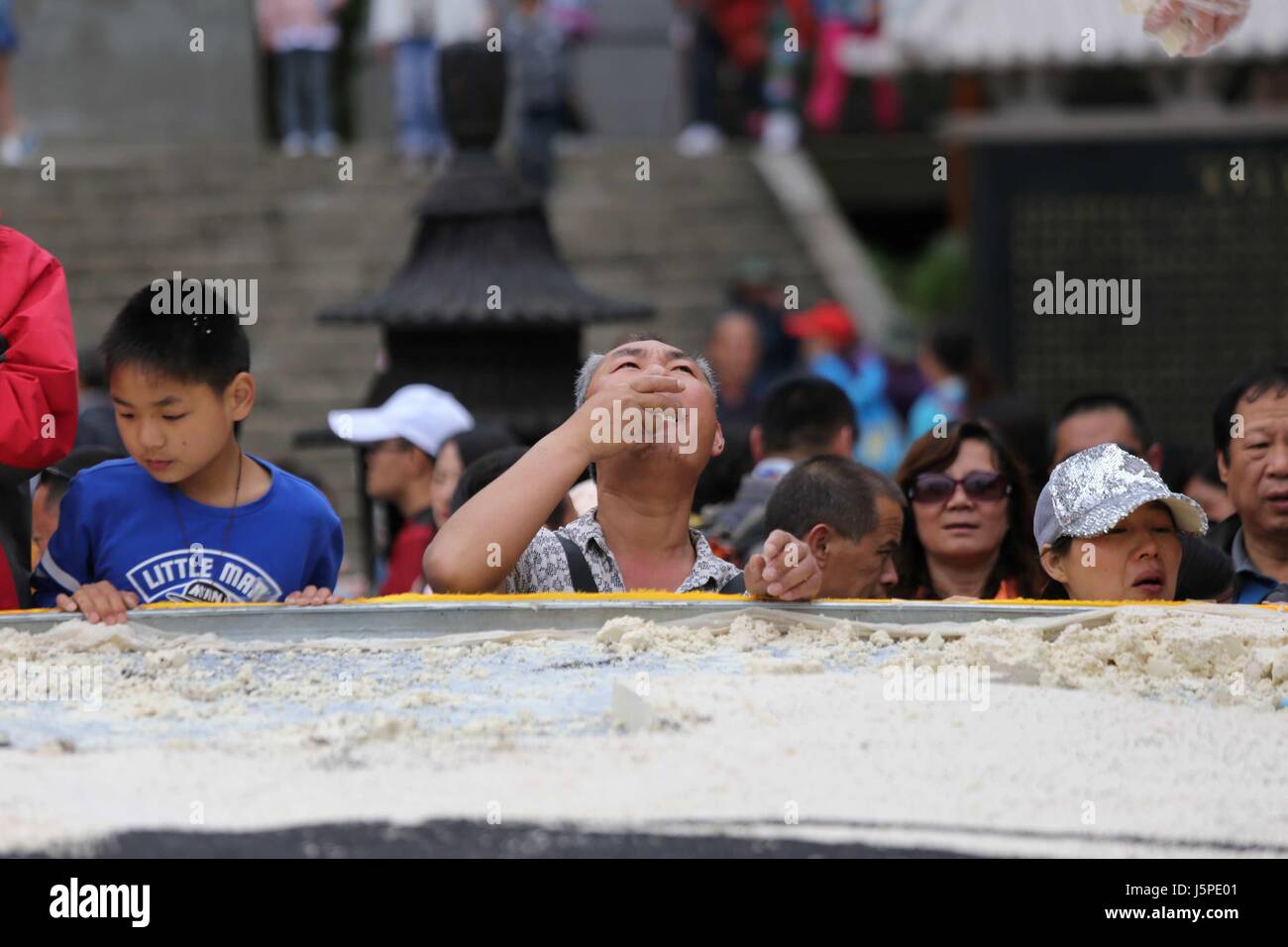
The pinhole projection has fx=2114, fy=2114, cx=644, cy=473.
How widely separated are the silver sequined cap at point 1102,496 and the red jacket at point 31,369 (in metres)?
1.94

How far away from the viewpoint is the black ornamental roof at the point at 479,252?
7660mm

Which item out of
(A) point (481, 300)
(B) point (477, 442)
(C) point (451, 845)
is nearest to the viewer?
(C) point (451, 845)

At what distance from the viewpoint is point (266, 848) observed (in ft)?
8.26

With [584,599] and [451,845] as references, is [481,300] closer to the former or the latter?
[584,599]

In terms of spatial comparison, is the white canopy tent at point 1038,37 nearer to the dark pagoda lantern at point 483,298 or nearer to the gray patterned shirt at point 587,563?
the dark pagoda lantern at point 483,298

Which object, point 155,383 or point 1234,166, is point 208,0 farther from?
point 155,383

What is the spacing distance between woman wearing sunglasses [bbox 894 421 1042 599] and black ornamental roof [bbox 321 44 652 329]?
8.93ft

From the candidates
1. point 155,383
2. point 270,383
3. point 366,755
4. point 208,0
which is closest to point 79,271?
point 270,383

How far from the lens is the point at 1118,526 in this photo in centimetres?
425

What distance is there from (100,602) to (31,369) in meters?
0.48

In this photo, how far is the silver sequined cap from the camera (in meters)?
4.20

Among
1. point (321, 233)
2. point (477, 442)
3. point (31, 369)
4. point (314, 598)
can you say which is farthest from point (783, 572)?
point (321, 233)
